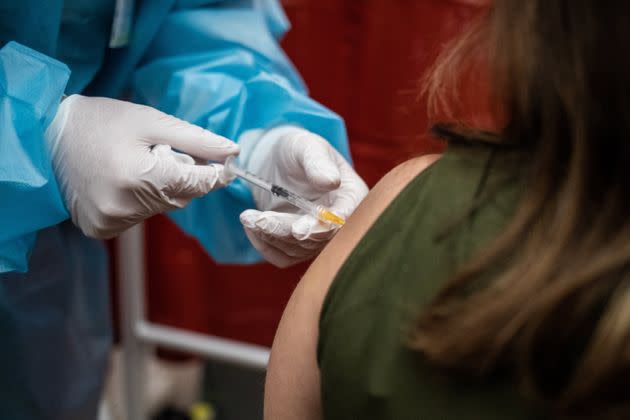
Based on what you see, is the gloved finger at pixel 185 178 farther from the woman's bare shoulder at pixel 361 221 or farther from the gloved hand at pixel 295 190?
the woman's bare shoulder at pixel 361 221

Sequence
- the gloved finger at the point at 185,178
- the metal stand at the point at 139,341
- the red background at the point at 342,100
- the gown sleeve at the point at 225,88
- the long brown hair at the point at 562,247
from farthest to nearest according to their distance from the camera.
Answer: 1. the metal stand at the point at 139,341
2. the red background at the point at 342,100
3. the gown sleeve at the point at 225,88
4. the gloved finger at the point at 185,178
5. the long brown hair at the point at 562,247

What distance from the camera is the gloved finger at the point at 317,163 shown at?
0.89 meters

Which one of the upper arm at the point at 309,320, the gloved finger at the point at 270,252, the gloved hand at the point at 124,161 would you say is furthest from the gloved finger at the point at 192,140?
the upper arm at the point at 309,320

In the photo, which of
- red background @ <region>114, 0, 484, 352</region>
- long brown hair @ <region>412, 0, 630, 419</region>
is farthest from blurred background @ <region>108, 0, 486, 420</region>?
long brown hair @ <region>412, 0, 630, 419</region>

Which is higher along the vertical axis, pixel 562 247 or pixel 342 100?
pixel 562 247

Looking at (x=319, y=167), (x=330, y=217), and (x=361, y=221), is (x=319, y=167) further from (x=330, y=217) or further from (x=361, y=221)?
(x=361, y=221)

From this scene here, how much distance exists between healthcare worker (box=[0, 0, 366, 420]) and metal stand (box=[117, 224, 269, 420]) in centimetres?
37

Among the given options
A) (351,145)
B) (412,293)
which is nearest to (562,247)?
(412,293)

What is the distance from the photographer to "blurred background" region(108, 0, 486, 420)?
1449 millimetres

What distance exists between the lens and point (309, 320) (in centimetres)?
67

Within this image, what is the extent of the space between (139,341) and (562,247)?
1381 mm

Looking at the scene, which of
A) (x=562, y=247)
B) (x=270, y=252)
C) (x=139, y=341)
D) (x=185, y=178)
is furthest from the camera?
(x=139, y=341)

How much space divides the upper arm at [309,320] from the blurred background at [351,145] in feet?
1.44

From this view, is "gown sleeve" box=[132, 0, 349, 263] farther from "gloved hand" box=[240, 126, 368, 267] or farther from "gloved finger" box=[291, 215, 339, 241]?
"gloved finger" box=[291, 215, 339, 241]
